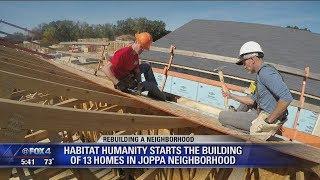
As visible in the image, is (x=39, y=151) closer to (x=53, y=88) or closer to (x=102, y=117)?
(x=102, y=117)

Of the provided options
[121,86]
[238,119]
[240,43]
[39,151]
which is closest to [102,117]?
[39,151]

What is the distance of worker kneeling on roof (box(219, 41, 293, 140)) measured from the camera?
3.75 metres

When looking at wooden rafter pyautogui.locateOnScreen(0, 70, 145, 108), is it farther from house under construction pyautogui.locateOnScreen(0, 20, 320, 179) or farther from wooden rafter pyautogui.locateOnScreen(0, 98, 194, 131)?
wooden rafter pyautogui.locateOnScreen(0, 98, 194, 131)

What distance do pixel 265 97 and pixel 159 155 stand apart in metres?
1.53

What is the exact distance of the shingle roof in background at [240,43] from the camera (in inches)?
790

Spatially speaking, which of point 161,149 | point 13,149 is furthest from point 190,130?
point 13,149

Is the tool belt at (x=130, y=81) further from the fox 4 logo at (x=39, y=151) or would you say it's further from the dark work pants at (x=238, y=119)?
the fox 4 logo at (x=39, y=151)

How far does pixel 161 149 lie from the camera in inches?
147

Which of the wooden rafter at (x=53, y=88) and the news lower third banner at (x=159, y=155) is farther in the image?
the wooden rafter at (x=53, y=88)

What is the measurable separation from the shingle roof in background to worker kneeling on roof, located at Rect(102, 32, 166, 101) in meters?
11.7

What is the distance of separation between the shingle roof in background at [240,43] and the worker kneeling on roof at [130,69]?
1171 centimetres

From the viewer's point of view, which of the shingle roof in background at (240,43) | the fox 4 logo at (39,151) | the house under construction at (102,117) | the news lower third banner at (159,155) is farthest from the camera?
the shingle roof in background at (240,43)

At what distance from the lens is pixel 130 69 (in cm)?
628

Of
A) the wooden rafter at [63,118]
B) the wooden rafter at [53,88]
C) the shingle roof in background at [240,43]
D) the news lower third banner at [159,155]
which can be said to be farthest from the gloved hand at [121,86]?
the shingle roof in background at [240,43]
